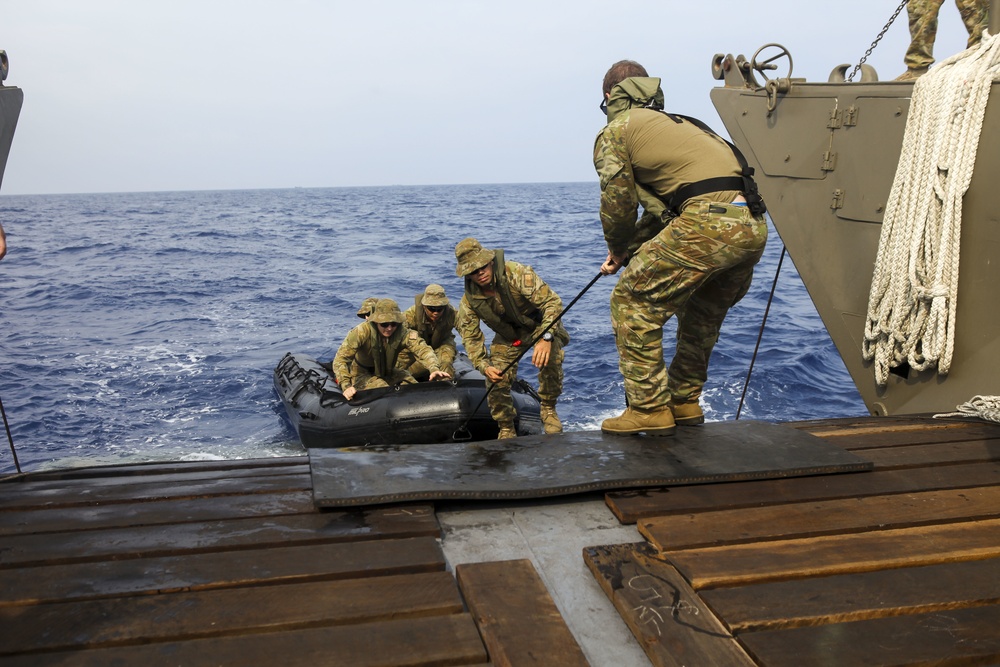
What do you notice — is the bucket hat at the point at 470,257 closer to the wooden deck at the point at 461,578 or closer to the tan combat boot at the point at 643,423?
the tan combat boot at the point at 643,423

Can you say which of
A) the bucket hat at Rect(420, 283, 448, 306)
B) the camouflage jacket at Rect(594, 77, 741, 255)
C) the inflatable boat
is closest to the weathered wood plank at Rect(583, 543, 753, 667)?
the camouflage jacket at Rect(594, 77, 741, 255)

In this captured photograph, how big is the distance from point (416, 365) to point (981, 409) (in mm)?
6066

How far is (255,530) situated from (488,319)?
3881mm

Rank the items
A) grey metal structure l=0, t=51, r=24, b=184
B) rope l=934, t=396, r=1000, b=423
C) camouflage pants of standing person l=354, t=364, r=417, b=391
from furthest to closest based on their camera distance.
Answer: camouflage pants of standing person l=354, t=364, r=417, b=391 < rope l=934, t=396, r=1000, b=423 < grey metal structure l=0, t=51, r=24, b=184

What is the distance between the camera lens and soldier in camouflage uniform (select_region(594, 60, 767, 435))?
4.11m

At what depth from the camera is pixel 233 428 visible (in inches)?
436

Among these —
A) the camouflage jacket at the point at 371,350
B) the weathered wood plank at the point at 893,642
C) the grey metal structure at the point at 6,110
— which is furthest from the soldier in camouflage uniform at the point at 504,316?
the weathered wood plank at the point at 893,642

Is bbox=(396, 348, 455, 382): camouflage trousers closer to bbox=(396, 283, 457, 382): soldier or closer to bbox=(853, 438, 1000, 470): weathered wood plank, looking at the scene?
bbox=(396, 283, 457, 382): soldier

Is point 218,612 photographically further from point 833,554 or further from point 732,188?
point 732,188

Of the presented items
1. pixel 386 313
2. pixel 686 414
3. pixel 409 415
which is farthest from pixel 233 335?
pixel 686 414

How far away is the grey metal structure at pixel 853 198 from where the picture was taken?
16.6ft

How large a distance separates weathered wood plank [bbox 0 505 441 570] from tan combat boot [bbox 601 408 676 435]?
135cm

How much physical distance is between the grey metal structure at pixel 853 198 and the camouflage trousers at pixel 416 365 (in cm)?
402

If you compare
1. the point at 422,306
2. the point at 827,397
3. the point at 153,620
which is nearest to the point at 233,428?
the point at 422,306
